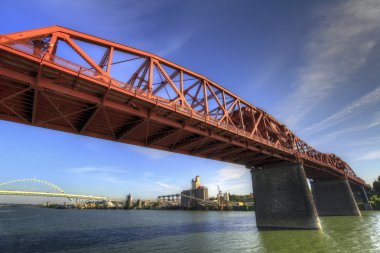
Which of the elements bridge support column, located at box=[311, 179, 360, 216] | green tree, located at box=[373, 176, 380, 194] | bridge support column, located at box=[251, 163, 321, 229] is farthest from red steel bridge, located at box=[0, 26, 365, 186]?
green tree, located at box=[373, 176, 380, 194]

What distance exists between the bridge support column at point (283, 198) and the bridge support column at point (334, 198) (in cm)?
3919

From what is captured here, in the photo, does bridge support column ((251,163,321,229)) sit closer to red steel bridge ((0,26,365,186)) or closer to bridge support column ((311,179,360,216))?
red steel bridge ((0,26,365,186))

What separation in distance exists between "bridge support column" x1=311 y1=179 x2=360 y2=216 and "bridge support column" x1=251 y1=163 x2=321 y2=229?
39192mm

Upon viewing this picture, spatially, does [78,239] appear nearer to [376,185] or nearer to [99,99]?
[99,99]

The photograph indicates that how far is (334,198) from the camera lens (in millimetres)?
64312

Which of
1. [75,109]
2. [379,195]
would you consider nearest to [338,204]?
[379,195]

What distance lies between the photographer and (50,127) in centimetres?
1967

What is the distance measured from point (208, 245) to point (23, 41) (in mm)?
24179

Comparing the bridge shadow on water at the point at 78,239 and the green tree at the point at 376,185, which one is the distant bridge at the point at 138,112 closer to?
the bridge shadow on water at the point at 78,239

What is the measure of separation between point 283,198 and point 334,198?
41.3 meters

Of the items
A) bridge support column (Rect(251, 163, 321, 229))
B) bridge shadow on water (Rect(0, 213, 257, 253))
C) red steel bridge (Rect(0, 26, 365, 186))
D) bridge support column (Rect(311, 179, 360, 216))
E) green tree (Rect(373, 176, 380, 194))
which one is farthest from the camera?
green tree (Rect(373, 176, 380, 194))

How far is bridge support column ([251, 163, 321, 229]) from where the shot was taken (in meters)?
33.5

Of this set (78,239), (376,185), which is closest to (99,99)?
(78,239)

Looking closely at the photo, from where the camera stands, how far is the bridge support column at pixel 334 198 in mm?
61406
